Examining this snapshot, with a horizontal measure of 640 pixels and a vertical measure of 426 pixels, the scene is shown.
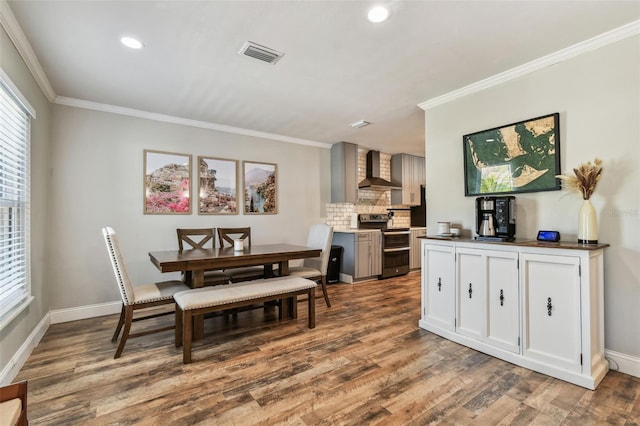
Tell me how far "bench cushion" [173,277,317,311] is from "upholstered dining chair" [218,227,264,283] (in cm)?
70

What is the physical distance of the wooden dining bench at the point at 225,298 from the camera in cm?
238

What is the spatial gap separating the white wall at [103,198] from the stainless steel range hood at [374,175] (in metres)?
2.73

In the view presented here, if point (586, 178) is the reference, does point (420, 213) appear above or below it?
below

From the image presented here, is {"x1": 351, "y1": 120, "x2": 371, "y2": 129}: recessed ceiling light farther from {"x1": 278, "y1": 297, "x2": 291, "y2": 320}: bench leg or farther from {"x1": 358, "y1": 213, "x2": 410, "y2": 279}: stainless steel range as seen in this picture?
{"x1": 278, "y1": 297, "x2": 291, "y2": 320}: bench leg

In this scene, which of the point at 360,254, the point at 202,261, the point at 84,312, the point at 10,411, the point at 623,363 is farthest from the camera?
the point at 360,254

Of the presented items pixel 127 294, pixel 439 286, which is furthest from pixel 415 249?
pixel 127 294

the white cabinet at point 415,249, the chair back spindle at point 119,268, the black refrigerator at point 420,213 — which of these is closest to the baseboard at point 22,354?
the chair back spindle at point 119,268

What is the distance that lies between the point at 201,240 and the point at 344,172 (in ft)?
9.06

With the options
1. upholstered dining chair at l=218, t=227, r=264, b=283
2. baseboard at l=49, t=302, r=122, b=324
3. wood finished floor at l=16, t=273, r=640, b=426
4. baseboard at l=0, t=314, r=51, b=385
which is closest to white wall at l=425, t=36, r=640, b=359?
wood finished floor at l=16, t=273, r=640, b=426

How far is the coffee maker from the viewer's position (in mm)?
2666

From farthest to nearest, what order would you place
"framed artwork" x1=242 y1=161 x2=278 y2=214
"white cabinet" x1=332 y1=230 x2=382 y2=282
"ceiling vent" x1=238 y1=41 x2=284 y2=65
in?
"white cabinet" x1=332 y1=230 x2=382 y2=282 < "framed artwork" x1=242 y1=161 x2=278 y2=214 < "ceiling vent" x1=238 y1=41 x2=284 y2=65

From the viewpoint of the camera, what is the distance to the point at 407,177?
21.0 ft

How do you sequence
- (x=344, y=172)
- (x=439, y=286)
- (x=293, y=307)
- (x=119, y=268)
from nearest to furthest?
1. (x=119, y=268)
2. (x=439, y=286)
3. (x=293, y=307)
4. (x=344, y=172)

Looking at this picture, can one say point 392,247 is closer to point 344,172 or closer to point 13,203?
point 344,172
